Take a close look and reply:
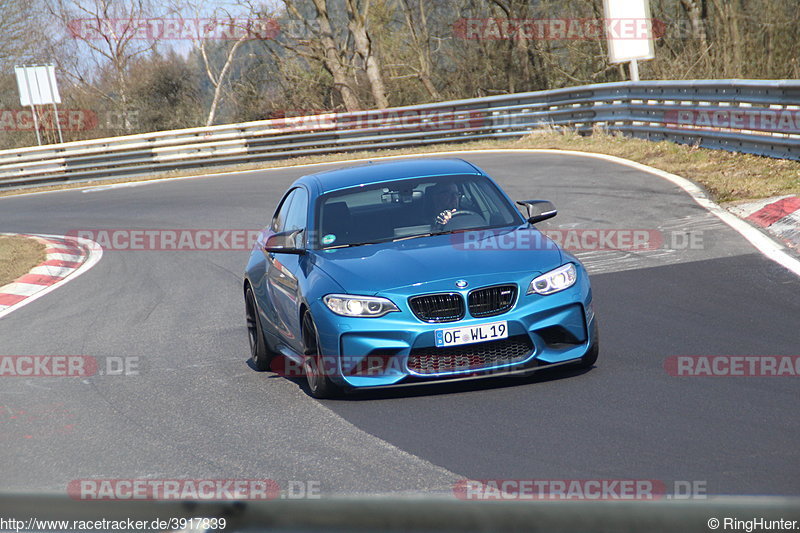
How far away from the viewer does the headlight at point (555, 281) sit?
20.8ft

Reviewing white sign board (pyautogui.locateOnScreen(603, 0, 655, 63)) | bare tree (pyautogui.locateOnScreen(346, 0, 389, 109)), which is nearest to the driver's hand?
white sign board (pyautogui.locateOnScreen(603, 0, 655, 63))

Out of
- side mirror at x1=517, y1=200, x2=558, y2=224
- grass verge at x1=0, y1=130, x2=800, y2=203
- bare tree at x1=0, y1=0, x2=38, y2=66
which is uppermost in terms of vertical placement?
bare tree at x1=0, y1=0, x2=38, y2=66

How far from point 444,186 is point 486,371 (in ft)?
6.50

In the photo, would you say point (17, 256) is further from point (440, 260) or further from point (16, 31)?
point (16, 31)

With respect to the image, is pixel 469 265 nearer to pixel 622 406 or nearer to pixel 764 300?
pixel 622 406

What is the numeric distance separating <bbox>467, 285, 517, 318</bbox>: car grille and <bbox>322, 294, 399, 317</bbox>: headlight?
18.7 inches

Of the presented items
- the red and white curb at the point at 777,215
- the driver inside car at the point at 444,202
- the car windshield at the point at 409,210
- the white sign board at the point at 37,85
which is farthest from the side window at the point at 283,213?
the white sign board at the point at 37,85

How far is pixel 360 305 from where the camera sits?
6285 millimetres

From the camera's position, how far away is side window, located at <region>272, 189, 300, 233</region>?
8477 mm

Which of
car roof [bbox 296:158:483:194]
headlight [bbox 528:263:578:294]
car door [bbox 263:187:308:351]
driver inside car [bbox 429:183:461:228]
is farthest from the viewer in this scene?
car roof [bbox 296:158:483:194]

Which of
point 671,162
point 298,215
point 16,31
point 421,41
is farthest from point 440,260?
point 16,31

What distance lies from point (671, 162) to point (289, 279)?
11869 millimetres

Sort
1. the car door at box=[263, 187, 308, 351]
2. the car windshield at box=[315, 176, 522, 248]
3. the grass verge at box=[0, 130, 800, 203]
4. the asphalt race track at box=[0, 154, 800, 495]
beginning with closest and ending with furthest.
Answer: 1. the asphalt race track at box=[0, 154, 800, 495]
2. the car door at box=[263, 187, 308, 351]
3. the car windshield at box=[315, 176, 522, 248]
4. the grass verge at box=[0, 130, 800, 203]

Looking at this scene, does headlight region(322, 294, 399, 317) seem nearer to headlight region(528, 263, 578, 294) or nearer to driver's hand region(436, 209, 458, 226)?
headlight region(528, 263, 578, 294)
